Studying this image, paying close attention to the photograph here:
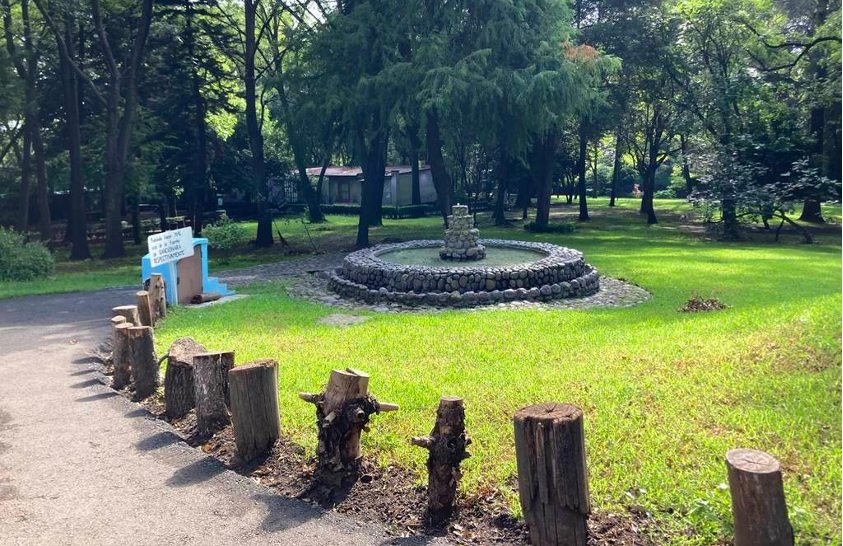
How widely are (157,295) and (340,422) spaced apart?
7.99 meters

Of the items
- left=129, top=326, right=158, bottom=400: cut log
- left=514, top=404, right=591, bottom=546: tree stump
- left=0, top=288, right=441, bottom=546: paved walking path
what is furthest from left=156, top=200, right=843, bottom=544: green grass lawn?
left=129, top=326, right=158, bottom=400: cut log

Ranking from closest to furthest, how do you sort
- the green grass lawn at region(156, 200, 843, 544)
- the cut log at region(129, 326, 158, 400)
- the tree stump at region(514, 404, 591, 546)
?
the tree stump at region(514, 404, 591, 546)
the green grass lawn at region(156, 200, 843, 544)
the cut log at region(129, 326, 158, 400)

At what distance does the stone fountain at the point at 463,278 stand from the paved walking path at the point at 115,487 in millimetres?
6482

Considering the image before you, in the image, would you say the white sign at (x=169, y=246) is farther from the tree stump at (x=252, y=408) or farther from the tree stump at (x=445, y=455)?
the tree stump at (x=445, y=455)

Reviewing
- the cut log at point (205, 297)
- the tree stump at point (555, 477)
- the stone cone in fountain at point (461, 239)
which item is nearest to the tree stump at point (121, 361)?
the tree stump at point (555, 477)

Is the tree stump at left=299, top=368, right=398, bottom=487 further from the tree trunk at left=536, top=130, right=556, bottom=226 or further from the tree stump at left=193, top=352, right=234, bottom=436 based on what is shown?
the tree trunk at left=536, top=130, right=556, bottom=226

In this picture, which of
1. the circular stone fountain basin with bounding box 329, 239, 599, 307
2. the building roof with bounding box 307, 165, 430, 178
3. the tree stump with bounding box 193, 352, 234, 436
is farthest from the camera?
the building roof with bounding box 307, 165, 430, 178

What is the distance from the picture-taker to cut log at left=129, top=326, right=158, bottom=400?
7410 millimetres

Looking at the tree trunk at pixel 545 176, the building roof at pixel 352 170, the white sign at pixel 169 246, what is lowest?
the white sign at pixel 169 246

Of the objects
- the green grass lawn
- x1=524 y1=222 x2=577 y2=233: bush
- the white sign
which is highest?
the white sign

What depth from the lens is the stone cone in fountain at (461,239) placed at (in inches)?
599

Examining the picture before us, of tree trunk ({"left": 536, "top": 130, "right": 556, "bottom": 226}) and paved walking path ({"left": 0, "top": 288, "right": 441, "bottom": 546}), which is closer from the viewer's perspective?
paved walking path ({"left": 0, "top": 288, "right": 441, "bottom": 546})

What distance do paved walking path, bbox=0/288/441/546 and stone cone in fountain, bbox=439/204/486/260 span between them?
8.85 meters

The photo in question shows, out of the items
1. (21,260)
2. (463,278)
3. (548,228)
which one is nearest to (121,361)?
(463,278)
